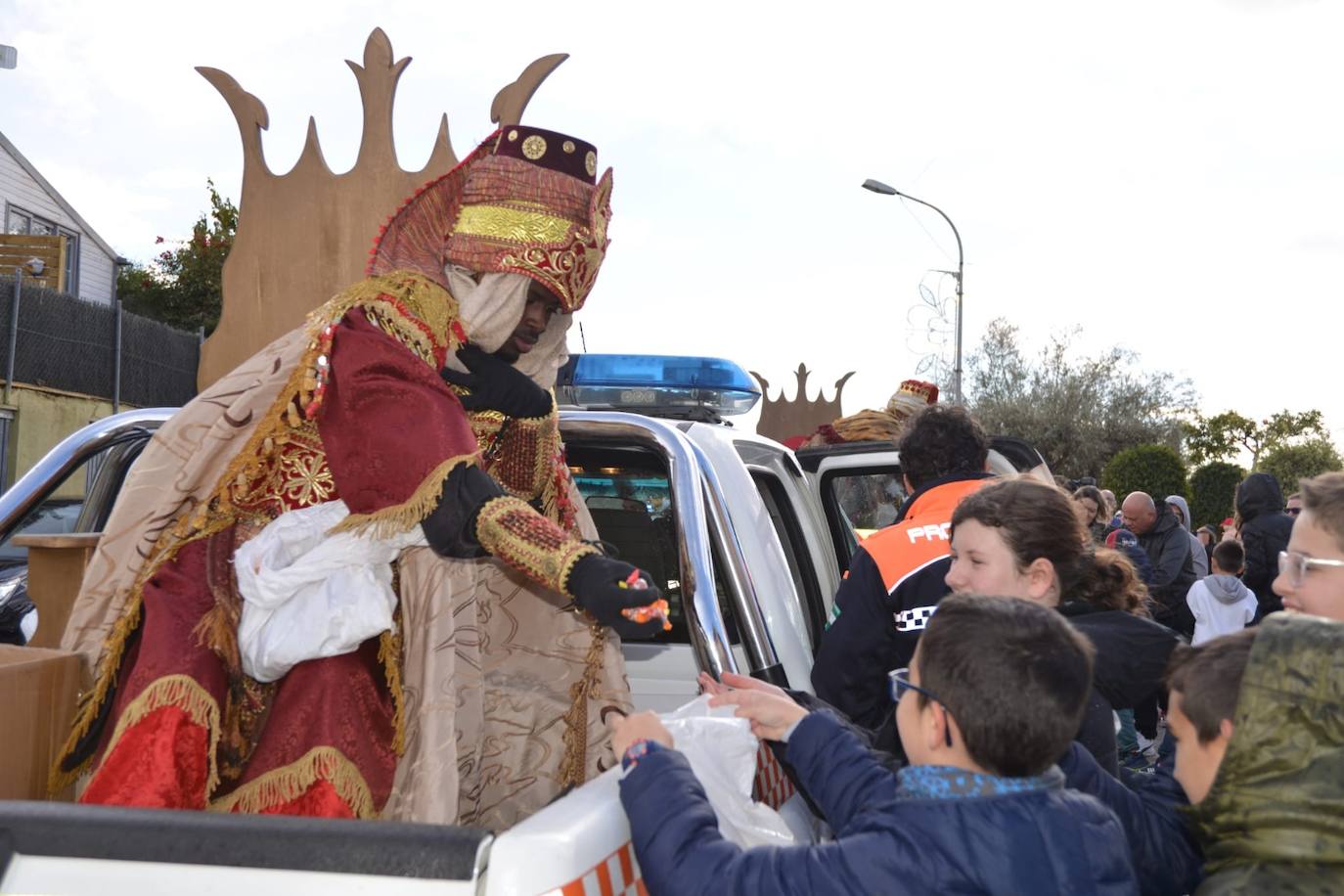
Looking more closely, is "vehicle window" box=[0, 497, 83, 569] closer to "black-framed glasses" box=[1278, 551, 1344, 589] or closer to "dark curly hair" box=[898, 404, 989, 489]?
"dark curly hair" box=[898, 404, 989, 489]

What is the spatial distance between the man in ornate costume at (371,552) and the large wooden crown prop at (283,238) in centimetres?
138

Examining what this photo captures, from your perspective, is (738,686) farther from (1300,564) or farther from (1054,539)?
(1300,564)

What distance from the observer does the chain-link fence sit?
672 inches

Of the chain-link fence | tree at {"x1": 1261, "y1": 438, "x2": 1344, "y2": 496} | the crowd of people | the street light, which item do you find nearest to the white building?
the chain-link fence

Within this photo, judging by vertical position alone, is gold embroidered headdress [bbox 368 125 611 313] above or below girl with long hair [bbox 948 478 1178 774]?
above

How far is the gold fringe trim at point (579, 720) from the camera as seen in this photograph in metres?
2.79

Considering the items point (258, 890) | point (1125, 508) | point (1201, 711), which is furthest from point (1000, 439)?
point (1125, 508)

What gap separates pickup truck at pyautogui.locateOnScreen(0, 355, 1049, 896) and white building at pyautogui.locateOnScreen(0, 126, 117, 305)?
20.8 metres

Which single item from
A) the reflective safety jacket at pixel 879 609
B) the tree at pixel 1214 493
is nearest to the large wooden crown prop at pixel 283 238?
the reflective safety jacket at pixel 879 609

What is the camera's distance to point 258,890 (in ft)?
5.01

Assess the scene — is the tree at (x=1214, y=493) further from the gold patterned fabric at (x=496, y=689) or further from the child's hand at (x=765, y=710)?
the child's hand at (x=765, y=710)

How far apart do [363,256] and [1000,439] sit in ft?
8.39

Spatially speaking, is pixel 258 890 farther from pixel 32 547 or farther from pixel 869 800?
pixel 32 547

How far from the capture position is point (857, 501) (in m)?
5.39
